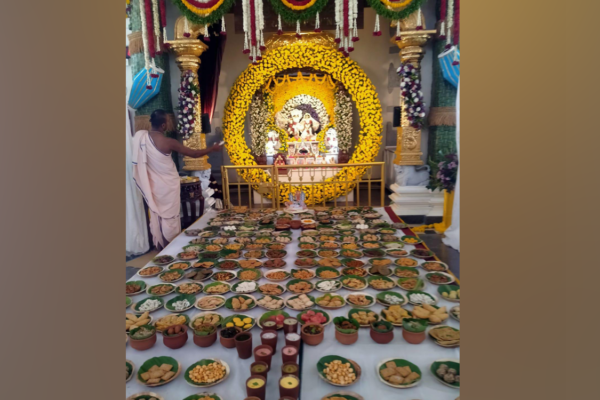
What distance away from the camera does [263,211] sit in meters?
4.93

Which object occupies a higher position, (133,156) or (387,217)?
(133,156)

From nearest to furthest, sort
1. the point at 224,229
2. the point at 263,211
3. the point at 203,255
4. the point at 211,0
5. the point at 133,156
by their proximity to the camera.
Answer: the point at 203,255 < the point at 224,229 < the point at 133,156 < the point at 263,211 < the point at 211,0

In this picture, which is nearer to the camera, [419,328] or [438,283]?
[419,328]

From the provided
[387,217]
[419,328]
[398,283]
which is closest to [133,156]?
[387,217]

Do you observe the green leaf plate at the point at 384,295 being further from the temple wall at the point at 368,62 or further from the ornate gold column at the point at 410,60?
the temple wall at the point at 368,62

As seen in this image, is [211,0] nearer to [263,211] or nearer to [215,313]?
[263,211]

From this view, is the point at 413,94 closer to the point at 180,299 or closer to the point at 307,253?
the point at 307,253

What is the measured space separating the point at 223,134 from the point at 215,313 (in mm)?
5924

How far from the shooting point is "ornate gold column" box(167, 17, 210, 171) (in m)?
6.11

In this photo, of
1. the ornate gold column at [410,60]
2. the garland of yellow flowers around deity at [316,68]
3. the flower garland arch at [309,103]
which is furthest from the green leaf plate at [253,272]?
the flower garland arch at [309,103]

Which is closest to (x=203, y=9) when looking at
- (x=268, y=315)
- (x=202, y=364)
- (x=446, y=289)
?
(x=268, y=315)

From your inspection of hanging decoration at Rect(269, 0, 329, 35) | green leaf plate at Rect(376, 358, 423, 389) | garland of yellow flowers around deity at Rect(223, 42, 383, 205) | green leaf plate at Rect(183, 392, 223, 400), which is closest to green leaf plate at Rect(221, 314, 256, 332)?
green leaf plate at Rect(183, 392, 223, 400)

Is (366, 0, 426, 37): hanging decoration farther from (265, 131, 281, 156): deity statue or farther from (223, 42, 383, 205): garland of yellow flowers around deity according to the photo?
(265, 131, 281, 156): deity statue

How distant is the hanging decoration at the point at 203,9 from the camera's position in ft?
17.4
